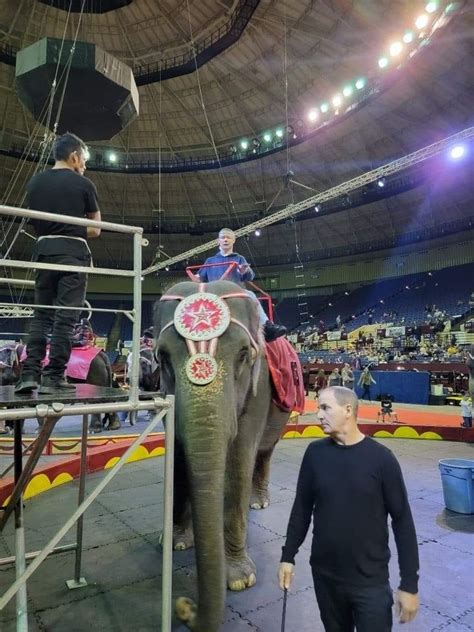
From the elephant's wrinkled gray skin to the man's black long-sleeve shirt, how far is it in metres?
0.63

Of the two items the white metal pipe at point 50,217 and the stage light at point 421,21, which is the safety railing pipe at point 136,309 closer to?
the white metal pipe at point 50,217

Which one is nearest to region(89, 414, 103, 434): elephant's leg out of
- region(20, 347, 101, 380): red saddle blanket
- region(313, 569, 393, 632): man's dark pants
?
region(20, 347, 101, 380): red saddle blanket

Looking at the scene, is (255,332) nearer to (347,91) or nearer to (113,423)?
(113,423)

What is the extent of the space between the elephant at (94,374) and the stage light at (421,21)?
19709 millimetres

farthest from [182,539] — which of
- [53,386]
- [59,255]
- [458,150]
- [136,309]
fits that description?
[458,150]

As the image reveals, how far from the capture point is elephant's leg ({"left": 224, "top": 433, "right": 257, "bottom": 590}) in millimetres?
3479

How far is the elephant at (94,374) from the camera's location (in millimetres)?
9039

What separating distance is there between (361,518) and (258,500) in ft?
12.0

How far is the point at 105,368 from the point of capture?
30.5 feet

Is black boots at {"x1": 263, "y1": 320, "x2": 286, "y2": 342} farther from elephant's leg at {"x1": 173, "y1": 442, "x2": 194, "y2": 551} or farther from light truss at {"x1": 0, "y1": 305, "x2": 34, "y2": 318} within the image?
light truss at {"x1": 0, "y1": 305, "x2": 34, "y2": 318}

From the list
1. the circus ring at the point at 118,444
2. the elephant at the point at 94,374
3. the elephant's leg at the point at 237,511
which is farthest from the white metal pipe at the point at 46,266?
the elephant at the point at 94,374

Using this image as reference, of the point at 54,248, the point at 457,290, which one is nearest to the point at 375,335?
the point at 457,290

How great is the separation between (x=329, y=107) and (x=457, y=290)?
15.5 metres

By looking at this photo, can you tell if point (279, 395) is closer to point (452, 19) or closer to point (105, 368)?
point (105, 368)
